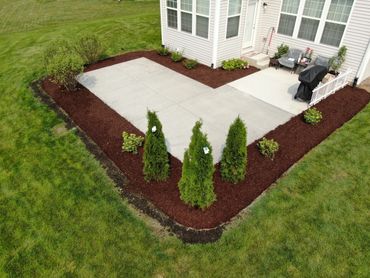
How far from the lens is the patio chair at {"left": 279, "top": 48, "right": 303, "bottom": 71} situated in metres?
11.9

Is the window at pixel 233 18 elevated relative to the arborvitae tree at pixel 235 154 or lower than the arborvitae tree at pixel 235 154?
elevated

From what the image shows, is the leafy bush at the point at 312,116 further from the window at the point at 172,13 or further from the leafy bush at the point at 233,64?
the window at the point at 172,13

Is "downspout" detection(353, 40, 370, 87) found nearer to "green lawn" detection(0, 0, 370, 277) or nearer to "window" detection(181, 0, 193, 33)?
"green lawn" detection(0, 0, 370, 277)

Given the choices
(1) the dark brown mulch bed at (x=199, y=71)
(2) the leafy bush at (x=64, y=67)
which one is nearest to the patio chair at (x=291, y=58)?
(1) the dark brown mulch bed at (x=199, y=71)

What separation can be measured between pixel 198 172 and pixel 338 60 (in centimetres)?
903

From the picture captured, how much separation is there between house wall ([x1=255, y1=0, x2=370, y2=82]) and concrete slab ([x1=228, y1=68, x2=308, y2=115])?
1365 mm

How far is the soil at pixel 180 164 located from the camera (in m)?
5.97

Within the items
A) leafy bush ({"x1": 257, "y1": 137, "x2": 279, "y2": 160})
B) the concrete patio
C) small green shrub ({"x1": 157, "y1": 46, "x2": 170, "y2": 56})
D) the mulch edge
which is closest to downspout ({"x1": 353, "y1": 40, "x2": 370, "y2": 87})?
the concrete patio

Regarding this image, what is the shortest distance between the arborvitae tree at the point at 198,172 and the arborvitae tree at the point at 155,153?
0.80 m

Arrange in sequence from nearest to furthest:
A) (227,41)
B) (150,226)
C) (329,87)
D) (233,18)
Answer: (150,226) < (329,87) < (233,18) < (227,41)

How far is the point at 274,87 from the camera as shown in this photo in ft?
36.3

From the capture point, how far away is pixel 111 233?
18.9 ft

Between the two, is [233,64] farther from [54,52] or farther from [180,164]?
[54,52]

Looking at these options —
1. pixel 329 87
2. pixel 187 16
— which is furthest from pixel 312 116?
pixel 187 16
